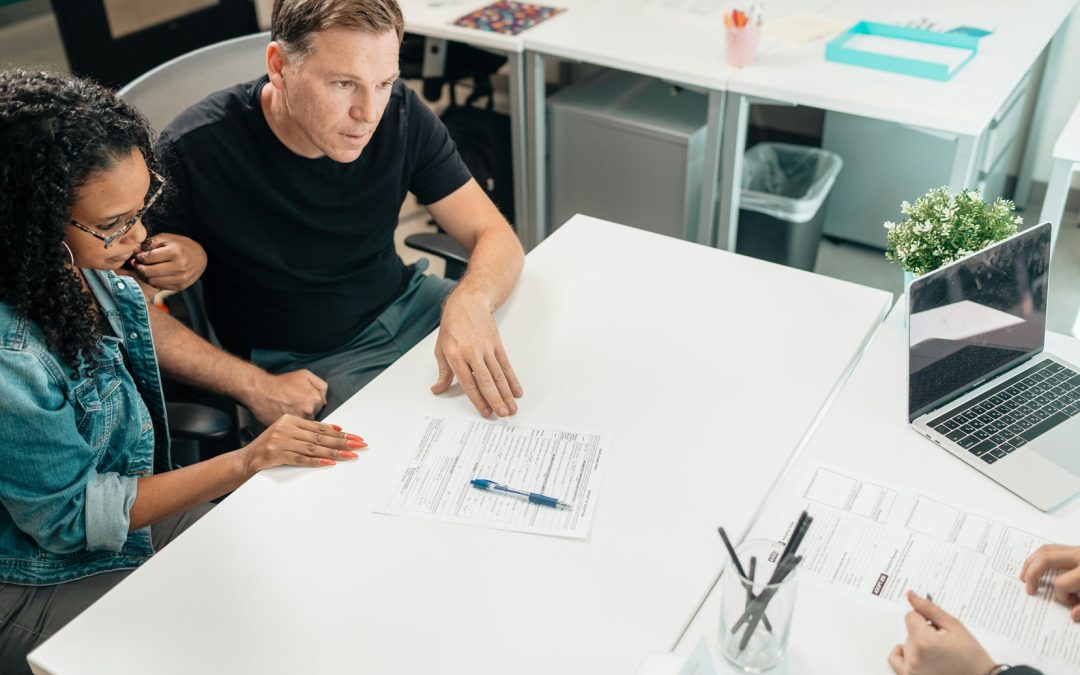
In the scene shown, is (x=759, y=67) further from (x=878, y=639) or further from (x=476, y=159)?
(x=878, y=639)

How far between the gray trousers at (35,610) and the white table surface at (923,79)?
1.85 m

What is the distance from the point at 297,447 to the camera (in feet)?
4.34

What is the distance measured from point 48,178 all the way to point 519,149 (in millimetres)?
1912

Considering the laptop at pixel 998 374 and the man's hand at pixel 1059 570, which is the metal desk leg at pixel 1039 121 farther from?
the man's hand at pixel 1059 570

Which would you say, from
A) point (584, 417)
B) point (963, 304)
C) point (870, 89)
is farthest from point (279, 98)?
point (870, 89)

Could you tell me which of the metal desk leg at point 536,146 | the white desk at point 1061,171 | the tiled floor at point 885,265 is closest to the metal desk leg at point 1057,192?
the white desk at point 1061,171

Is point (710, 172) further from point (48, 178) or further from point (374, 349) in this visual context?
point (48, 178)

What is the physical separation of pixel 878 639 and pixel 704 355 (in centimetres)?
57

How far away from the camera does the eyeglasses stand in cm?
124

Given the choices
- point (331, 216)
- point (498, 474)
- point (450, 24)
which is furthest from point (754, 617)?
point (450, 24)

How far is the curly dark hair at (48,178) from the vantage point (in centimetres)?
115

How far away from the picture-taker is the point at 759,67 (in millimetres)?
2449

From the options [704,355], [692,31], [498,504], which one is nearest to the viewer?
[498,504]

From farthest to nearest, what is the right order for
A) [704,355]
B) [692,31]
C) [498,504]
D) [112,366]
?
[692,31] → [704,355] → [112,366] → [498,504]
